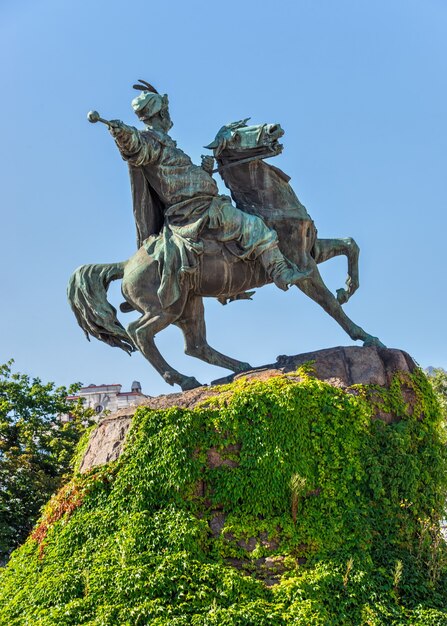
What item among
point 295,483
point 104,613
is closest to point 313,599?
point 295,483

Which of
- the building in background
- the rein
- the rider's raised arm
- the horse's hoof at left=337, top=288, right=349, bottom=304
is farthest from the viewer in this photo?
the building in background

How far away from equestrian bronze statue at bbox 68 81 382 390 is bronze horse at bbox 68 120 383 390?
1 cm

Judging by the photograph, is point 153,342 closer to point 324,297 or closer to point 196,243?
point 196,243

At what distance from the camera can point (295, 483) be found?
937cm

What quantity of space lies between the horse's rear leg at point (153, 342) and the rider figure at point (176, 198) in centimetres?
117

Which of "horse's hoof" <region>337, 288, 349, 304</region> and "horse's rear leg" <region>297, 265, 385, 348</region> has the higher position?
"horse's hoof" <region>337, 288, 349, 304</region>

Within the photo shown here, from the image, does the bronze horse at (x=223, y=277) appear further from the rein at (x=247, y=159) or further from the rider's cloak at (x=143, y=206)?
the rider's cloak at (x=143, y=206)

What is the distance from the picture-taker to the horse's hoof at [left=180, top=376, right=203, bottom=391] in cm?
1173

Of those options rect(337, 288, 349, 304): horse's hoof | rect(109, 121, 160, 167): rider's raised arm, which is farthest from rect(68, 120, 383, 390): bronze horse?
rect(109, 121, 160, 167): rider's raised arm

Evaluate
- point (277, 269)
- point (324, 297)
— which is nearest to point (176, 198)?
point (277, 269)

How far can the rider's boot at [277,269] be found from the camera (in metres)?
11.5

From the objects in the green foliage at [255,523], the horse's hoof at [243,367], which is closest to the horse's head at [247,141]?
the horse's hoof at [243,367]

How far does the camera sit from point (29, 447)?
73.8 feet

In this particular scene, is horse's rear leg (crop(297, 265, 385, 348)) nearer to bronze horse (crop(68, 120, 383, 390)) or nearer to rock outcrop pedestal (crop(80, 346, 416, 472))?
bronze horse (crop(68, 120, 383, 390))
